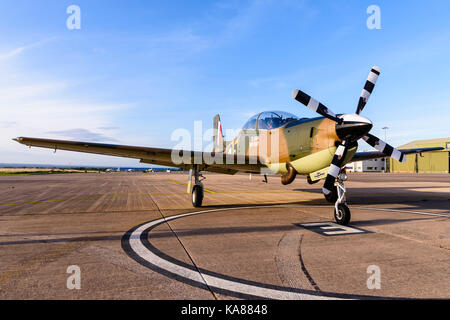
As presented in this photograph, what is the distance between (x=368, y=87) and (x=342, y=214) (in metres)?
3.91

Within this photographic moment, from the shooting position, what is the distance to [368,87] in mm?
7508

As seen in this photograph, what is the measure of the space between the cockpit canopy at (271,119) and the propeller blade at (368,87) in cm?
264

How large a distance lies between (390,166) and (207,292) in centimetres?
9461

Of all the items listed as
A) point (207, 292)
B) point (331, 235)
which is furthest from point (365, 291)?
point (331, 235)

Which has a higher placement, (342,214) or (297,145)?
(297,145)

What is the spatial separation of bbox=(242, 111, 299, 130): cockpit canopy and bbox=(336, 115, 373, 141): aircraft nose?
311 centimetres

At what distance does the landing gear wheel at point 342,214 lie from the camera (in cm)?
625

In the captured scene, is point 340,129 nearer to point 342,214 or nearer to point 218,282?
point 342,214

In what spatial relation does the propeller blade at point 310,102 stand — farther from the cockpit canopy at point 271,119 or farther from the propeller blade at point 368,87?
the cockpit canopy at point 271,119

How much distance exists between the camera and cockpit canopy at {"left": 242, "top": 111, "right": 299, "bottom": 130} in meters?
9.77

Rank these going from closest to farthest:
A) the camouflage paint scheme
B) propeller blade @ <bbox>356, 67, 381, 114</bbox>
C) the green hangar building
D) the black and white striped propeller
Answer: the black and white striped propeller < the camouflage paint scheme < propeller blade @ <bbox>356, 67, 381, 114</bbox> < the green hangar building

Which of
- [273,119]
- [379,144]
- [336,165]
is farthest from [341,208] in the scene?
[273,119]

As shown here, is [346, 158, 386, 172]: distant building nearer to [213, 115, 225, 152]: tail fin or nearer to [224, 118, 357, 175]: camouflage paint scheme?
[213, 115, 225, 152]: tail fin

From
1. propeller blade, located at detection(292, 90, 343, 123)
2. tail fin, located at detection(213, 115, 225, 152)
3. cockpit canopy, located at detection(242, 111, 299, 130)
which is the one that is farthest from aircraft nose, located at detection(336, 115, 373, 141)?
tail fin, located at detection(213, 115, 225, 152)
